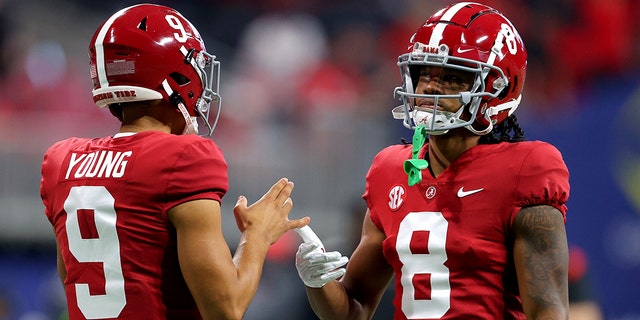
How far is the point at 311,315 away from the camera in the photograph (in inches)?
185

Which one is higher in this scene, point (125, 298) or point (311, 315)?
point (125, 298)

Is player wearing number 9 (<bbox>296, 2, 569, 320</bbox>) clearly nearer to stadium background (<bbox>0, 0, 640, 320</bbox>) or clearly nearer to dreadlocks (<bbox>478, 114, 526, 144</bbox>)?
dreadlocks (<bbox>478, 114, 526, 144</bbox>)

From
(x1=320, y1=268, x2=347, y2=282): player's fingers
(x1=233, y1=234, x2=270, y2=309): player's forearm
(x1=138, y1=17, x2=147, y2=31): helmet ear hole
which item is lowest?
(x1=320, y1=268, x2=347, y2=282): player's fingers

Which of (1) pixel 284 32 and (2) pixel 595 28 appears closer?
(2) pixel 595 28

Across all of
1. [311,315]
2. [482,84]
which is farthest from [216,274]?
[311,315]

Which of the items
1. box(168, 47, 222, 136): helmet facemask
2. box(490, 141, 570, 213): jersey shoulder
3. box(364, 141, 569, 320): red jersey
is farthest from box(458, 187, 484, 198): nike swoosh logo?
box(168, 47, 222, 136): helmet facemask

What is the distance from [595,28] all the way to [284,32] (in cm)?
255

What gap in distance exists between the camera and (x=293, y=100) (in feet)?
25.2

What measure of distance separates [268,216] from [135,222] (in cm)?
39

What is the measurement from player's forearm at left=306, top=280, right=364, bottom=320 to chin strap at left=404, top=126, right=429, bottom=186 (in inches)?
18.4

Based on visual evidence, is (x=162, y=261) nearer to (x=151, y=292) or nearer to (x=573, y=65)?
(x=151, y=292)

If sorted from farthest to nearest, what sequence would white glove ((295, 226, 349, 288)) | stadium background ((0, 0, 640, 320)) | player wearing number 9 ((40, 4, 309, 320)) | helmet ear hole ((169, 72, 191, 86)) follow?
1. stadium background ((0, 0, 640, 320))
2. white glove ((295, 226, 349, 288))
3. helmet ear hole ((169, 72, 191, 86))
4. player wearing number 9 ((40, 4, 309, 320))

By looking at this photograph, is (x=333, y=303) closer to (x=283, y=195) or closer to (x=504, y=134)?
(x=283, y=195)

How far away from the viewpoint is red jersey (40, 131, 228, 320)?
260 cm
